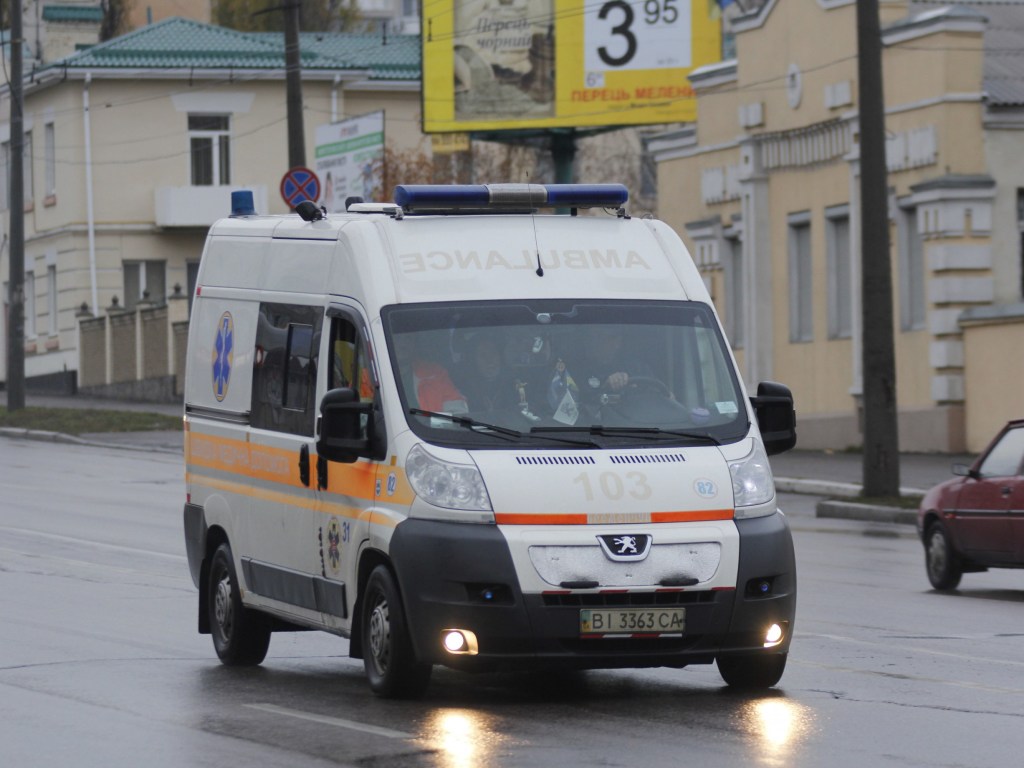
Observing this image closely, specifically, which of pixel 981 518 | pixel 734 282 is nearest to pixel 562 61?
pixel 734 282

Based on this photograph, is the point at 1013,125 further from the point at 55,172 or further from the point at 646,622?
the point at 55,172

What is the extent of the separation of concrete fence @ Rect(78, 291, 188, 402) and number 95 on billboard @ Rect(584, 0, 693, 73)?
11196 mm

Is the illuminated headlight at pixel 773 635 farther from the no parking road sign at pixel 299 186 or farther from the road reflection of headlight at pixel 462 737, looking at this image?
the no parking road sign at pixel 299 186

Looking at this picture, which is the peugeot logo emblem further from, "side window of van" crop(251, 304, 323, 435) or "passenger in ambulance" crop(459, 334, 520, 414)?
"side window of van" crop(251, 304, 323, 435)

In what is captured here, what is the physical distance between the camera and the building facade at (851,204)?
3306cm

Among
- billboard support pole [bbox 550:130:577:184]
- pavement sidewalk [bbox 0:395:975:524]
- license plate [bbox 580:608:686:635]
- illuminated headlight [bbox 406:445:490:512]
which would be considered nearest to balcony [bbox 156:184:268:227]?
billboard support pole [bbox 550:130:577:184]

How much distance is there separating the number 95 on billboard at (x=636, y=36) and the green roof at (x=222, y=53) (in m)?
13.4

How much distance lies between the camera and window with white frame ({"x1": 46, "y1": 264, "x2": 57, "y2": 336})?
2352 inches

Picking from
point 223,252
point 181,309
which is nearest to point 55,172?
point 181,309

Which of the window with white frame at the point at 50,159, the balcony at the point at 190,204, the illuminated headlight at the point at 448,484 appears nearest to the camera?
the illuminated headlight at the point at 448,484

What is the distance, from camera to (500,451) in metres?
10.2

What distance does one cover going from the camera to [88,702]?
417 inches

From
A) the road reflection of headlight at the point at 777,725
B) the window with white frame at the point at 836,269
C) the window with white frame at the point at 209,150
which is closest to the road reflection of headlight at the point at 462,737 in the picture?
the road reflection of headlight at the point at 777,725

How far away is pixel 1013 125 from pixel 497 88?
1549cm
